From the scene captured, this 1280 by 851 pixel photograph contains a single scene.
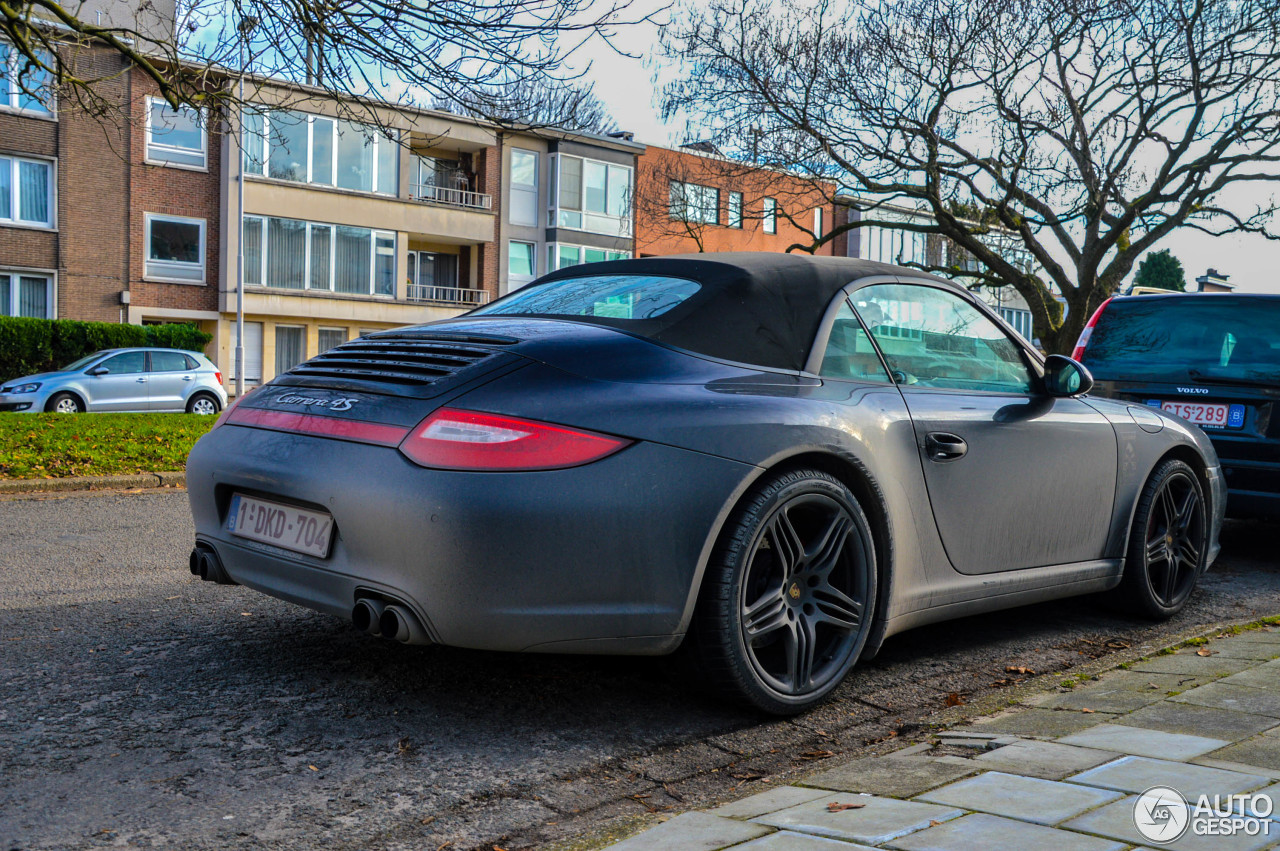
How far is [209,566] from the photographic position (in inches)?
146

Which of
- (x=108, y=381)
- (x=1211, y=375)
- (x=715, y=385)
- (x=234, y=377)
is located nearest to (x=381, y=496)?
(x=715, y=385)

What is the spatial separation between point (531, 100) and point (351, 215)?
88.9 ft

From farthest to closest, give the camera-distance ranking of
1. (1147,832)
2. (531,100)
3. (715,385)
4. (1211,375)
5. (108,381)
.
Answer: (108,381) < (531,100) < (1211,375) < (715,385) < (1147,832)

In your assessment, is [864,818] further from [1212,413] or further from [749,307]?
[1212,413]

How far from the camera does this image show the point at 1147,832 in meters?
2.29

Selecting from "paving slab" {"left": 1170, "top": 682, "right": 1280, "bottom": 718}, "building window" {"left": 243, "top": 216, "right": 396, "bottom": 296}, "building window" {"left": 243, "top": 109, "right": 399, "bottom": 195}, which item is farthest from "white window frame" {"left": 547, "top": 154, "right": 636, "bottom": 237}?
"paving slab" {"left": 1170, "top": 682, "right": 1280, "bottom": 718}

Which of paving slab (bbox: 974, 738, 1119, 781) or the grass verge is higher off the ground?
the grass verge

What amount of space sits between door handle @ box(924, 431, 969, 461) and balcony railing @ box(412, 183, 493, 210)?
34960 millimetres

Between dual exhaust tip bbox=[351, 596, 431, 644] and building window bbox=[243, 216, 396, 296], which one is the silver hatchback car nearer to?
building window bbox=[243, 216, 396, 296]

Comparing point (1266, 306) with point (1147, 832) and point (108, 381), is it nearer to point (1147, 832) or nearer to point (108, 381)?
point (1147, 832)

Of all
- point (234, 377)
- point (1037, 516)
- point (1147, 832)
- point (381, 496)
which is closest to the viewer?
point (1147, 832)

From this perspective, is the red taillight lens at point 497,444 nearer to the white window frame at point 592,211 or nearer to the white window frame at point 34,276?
the white window frame at point 34,276

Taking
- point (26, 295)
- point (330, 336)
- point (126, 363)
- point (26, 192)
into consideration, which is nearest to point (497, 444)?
point (126, 363)

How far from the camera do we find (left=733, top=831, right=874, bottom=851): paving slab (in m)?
2.24
